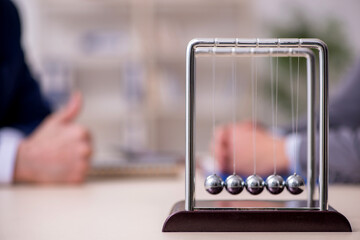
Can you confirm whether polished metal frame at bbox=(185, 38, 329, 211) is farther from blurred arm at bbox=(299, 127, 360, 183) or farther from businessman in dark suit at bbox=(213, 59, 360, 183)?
blurred arm at bbox=(299, 127, 360, 183)

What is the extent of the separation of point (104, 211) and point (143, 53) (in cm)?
281

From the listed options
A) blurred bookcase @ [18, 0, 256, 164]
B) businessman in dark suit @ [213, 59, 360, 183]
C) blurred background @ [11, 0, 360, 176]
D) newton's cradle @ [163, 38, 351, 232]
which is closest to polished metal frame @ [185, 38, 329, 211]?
newton's cradle @ [163, 38, 351, 232]

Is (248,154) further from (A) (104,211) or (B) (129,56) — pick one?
(B) (129,56)

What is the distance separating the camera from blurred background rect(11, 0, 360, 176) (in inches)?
133

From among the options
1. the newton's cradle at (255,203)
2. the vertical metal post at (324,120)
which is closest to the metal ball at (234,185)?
the newton's cradle at (255,203)

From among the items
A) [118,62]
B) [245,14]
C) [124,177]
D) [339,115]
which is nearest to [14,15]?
[124,177]

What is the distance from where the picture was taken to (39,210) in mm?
653

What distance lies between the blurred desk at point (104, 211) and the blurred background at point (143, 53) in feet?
7.98

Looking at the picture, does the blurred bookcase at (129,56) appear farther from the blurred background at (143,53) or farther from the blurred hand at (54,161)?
the blurred hand at (54,161)

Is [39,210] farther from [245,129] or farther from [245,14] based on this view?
[245,14]

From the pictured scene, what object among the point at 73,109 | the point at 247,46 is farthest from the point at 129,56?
the point at 247,46

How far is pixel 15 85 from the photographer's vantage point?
4.74ft

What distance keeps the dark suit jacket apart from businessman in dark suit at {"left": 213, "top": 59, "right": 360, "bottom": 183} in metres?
0.64

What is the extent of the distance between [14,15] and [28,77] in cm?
24
